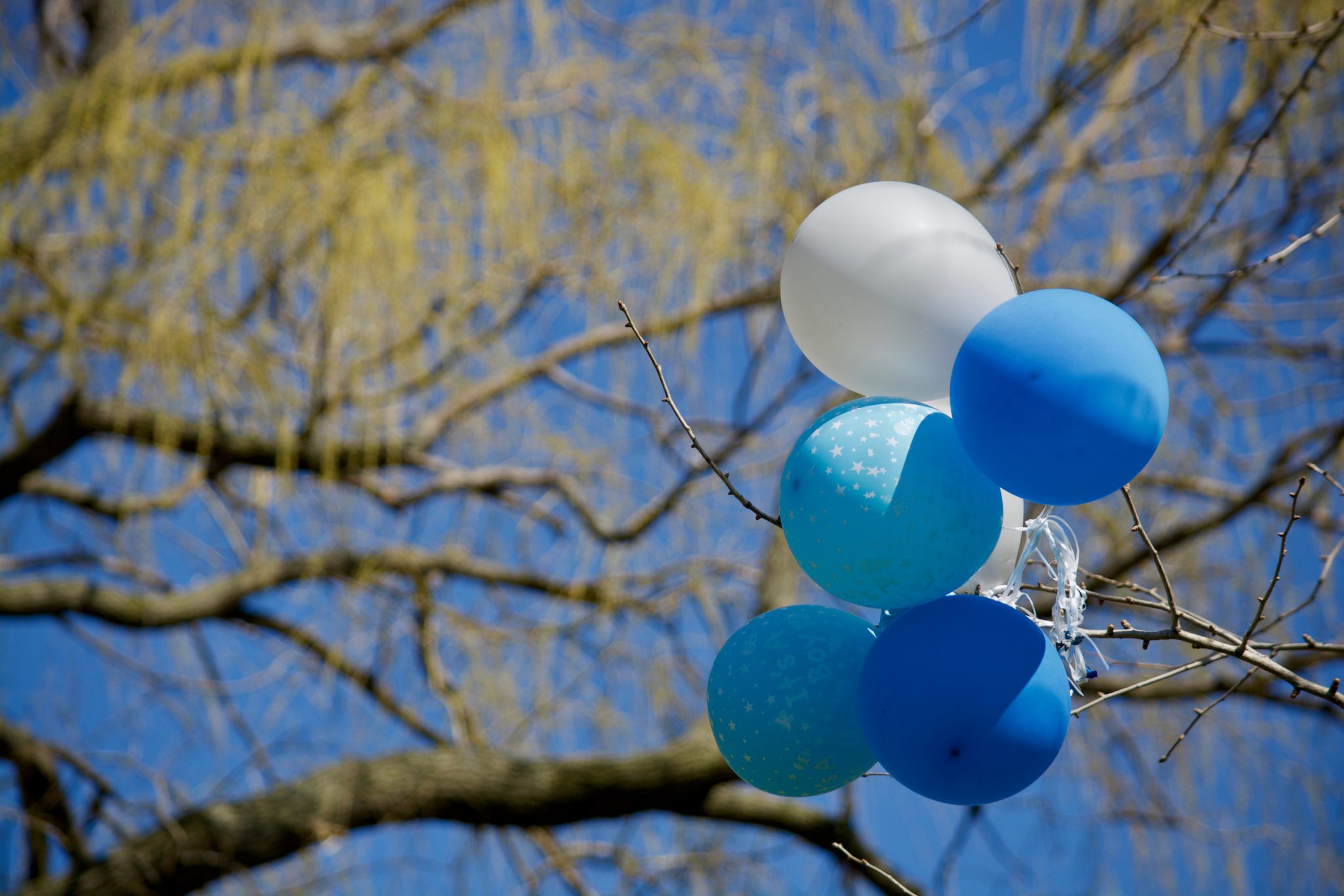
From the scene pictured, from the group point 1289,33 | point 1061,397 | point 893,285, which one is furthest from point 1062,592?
point 1289,33

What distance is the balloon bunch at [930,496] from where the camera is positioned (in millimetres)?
945

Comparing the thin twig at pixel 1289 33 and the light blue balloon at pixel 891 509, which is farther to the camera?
the thin twig at pixel 1289 33

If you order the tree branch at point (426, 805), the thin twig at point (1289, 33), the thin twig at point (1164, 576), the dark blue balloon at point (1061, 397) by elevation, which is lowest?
the tree branch at point (426, 805)

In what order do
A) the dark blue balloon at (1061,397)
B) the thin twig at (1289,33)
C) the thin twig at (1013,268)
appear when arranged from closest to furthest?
the dark blue balloon at (1061,397) → the thin twig at (1013,268) → the thin twig at (1289,33)

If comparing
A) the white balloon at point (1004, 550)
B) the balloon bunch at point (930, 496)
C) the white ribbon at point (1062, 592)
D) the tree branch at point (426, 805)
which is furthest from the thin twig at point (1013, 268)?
the tree branch at point (426, 805)

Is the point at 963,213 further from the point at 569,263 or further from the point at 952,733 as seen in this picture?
the point at 569,263

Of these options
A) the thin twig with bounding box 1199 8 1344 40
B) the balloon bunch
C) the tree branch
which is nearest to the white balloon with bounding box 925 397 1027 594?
the balloon bunch

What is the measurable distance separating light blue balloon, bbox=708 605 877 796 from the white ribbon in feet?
0.58

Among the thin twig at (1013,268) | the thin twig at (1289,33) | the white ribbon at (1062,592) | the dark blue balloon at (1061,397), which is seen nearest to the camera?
the dark blue balloon at (1061,397)

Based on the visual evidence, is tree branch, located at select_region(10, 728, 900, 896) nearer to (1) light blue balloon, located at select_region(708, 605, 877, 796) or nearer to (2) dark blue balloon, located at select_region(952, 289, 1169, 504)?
(1) light blue balloon, located at select_region(708, 605, 877, 796)

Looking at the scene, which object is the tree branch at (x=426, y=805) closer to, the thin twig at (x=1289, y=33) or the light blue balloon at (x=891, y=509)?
the light blue balloon at (x=891, y=509)

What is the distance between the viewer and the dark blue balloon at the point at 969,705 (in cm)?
97

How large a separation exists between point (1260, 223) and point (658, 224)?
4.64 ft

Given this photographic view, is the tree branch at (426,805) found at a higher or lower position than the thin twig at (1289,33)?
lower
